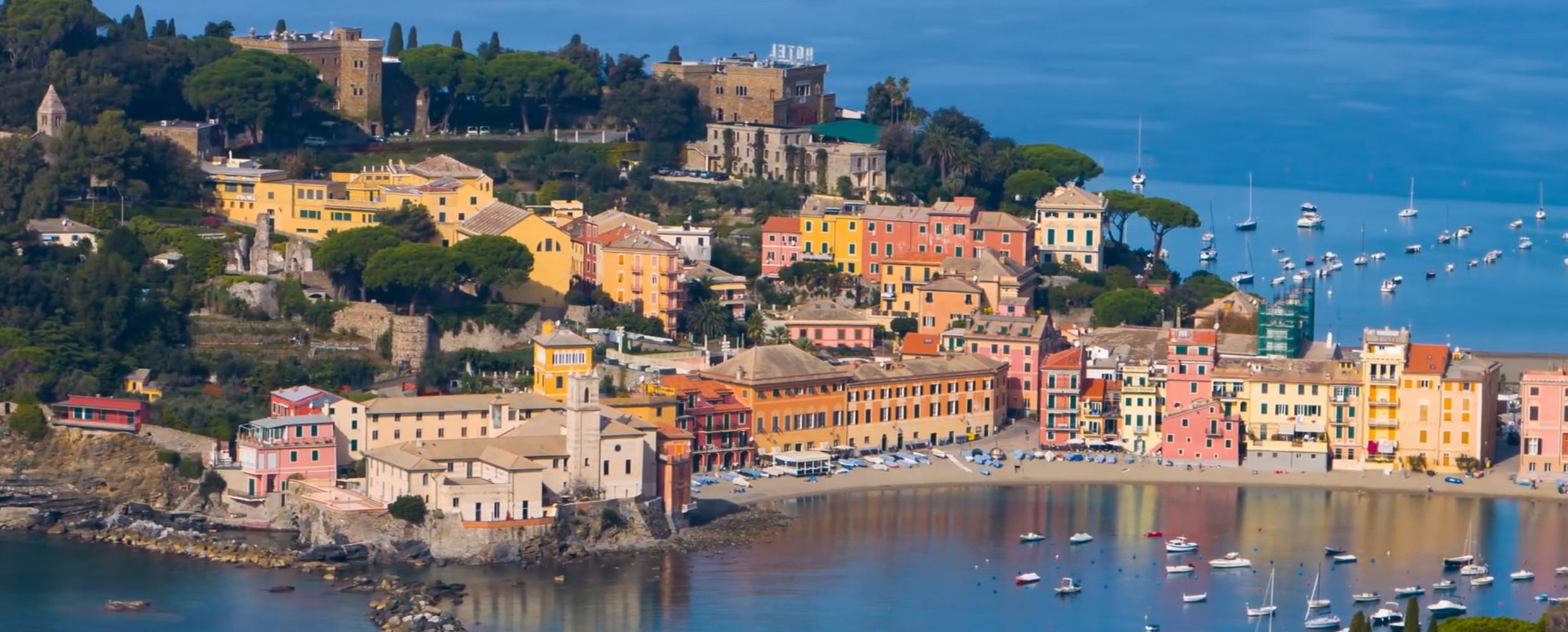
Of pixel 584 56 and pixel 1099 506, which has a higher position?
pixel 584 56

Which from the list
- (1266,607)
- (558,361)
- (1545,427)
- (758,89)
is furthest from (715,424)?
(758,89)

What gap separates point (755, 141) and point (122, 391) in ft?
71.5

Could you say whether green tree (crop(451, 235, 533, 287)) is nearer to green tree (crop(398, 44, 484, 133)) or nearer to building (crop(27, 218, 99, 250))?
building (crop(27, 218, 99, 250))

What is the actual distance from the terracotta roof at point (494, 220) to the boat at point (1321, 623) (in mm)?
22643

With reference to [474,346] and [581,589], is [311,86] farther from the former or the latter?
[581,589]

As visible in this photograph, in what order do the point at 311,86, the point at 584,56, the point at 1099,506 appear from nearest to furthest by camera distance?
the point at 1099,506 < the point at 311,86 < the point at 584,56

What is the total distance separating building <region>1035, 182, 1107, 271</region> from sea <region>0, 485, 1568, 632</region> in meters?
13.8

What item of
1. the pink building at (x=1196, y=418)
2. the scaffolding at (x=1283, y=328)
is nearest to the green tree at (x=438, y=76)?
the scaffolding at (x=1283, y=328)

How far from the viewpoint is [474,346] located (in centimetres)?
7369

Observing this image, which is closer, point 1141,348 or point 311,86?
point 1141,348

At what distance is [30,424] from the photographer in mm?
66938

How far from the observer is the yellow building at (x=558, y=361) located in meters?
67.2

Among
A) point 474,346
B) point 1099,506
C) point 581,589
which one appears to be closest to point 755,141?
point 474,346

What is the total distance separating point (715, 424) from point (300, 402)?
7.80 meters
